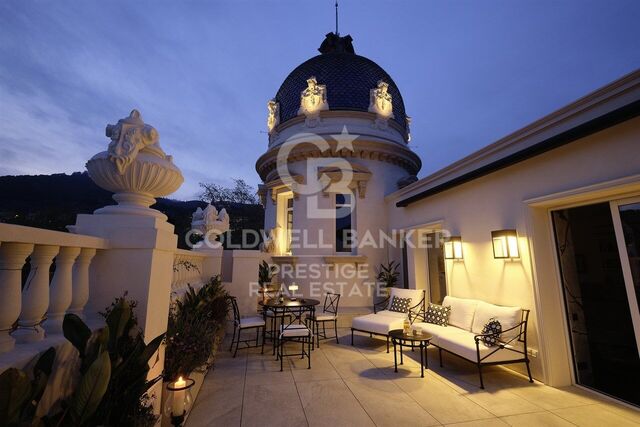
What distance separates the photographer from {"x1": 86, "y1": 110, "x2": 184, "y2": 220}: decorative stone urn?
2.21m

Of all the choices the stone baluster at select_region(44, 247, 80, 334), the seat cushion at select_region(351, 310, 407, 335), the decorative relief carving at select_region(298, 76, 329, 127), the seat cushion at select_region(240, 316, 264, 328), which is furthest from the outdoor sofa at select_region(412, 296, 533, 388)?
the decorative relief carving at select_region(298, 76, 329, 127)

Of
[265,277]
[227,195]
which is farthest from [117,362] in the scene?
[227,195]

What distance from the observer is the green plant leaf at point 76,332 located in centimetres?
151

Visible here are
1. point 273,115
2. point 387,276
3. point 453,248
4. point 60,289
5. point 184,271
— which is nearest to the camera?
point 60,289

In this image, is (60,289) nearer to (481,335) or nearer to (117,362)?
(117,362)

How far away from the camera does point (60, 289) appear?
1.82 metres

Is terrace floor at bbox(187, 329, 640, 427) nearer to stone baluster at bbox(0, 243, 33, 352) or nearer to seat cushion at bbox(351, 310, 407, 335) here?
seat cushion at bbox(351, 310, 407, 335)

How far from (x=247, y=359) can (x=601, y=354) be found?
5421mm

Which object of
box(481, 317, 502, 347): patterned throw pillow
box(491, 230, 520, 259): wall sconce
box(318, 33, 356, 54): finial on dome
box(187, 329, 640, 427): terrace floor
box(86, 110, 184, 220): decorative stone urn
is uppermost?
box(318, 33, 356, 54): finial on dome

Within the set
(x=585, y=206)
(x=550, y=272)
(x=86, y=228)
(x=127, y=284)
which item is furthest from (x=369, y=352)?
(x=86, y=228)

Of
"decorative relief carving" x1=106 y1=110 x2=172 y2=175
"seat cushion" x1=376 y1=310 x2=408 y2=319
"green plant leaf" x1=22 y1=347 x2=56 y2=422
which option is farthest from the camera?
"seat cushion" x1=376 y1=310 x2=408 y2=319

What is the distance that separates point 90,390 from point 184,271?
3.83 metres

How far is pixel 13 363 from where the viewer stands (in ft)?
4.14

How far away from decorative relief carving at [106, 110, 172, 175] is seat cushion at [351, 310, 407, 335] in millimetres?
5109
